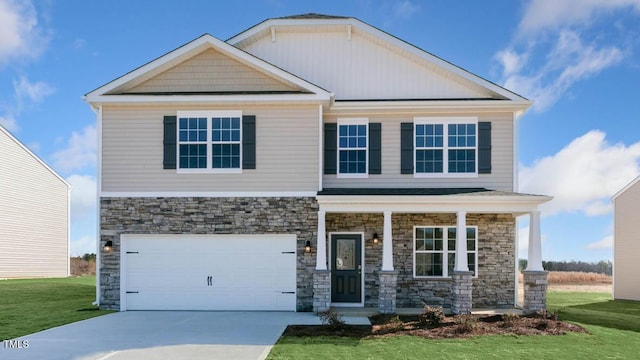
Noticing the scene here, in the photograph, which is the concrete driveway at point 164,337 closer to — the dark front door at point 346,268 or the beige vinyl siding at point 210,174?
the dark front door at point 346,268

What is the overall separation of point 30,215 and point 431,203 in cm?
2364

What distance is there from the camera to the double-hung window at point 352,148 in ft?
49.4

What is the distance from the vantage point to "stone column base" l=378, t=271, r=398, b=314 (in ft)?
43.2

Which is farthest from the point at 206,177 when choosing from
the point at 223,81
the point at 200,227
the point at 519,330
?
the point at 519,330

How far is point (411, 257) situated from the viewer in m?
15.1

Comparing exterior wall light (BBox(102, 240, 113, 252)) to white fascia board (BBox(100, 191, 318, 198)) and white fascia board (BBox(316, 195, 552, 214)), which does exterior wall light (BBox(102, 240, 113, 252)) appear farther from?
white fascia board (BBox(316, 195, 552, 214))

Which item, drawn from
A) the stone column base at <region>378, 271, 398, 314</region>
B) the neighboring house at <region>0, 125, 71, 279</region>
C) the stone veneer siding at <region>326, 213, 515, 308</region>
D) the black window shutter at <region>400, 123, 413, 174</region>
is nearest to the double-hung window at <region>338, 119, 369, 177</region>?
the black window shutter at <region>400, 123, 413, 174</region>

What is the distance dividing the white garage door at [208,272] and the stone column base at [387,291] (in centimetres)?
248

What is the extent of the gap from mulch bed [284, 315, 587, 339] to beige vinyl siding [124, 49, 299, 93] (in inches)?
270

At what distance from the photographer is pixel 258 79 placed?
47.5ft

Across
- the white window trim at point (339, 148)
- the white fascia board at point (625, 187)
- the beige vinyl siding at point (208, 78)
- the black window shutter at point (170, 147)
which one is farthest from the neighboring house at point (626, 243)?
the black window shutter at point (170, 147)

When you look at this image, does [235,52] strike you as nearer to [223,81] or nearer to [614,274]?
[223,81]

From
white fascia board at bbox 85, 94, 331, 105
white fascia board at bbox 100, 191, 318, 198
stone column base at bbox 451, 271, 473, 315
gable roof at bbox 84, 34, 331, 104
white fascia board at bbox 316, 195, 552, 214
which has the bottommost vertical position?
stone column base at bbox 451, 271, 473, 315

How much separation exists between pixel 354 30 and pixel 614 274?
1454 centimetres
